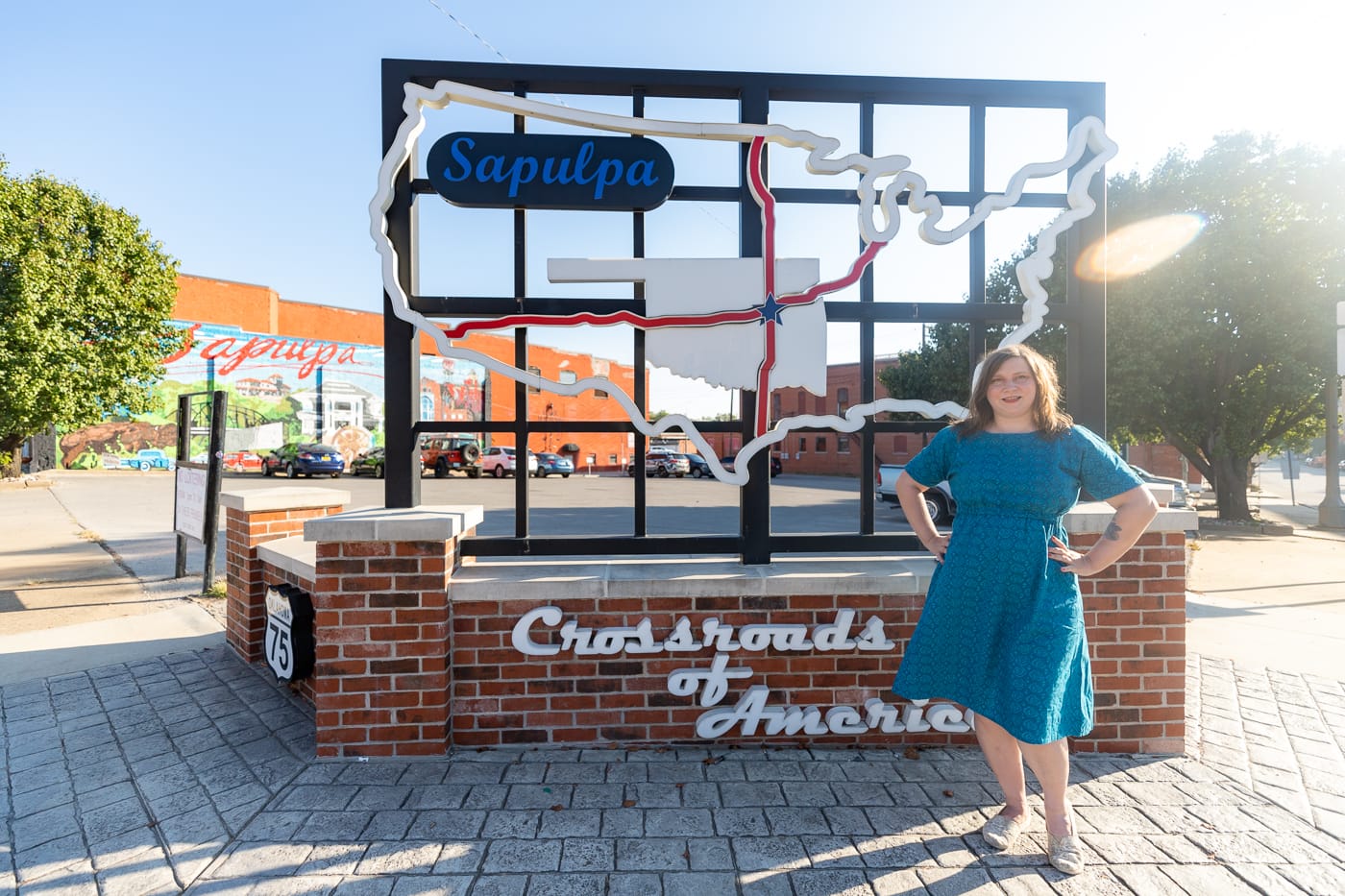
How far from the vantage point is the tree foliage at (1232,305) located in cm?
1239

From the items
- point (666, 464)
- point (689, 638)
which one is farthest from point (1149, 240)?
point (666, 464)

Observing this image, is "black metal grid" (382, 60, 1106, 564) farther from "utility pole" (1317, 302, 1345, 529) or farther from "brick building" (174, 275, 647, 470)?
"brick building" (174, 275, 647, 470)

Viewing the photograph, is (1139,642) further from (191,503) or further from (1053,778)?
(191,503)

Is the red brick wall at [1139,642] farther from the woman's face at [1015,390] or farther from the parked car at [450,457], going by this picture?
the parked car at [450,457]

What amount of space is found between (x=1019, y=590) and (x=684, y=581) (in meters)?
1.42

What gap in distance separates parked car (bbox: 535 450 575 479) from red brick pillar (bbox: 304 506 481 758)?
25568mm

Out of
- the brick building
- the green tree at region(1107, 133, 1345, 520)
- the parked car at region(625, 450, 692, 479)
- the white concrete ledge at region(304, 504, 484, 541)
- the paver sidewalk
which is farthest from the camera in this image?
the parked car at region(625, 450, 692, 479)

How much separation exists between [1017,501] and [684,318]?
177 cm

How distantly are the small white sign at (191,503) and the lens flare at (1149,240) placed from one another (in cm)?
1528

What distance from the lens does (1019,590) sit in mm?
2283

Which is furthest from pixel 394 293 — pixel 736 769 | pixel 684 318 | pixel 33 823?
pixel 736 769

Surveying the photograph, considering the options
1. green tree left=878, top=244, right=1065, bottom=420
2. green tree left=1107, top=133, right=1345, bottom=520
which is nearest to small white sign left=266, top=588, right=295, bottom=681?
green tree left=878, top=244, right=1065, bottom=420

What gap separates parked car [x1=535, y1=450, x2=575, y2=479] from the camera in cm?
2848

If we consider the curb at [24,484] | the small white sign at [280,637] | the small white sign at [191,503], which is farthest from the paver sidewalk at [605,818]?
the curb at [24,484]
